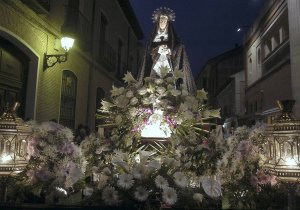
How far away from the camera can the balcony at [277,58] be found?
13.3 m

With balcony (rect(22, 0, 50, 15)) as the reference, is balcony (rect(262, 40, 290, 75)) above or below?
above

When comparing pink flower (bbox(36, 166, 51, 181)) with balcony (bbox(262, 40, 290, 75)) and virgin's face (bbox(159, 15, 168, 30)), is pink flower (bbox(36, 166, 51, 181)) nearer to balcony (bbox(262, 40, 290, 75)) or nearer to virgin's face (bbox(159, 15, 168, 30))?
virgin's face (bbox(159, 15, 168, 30))

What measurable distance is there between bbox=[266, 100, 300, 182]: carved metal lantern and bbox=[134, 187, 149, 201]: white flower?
0.87 m

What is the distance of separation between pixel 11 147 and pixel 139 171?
95 cm

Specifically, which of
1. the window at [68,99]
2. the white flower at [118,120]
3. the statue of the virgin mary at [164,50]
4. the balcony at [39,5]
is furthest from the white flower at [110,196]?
the window at [68,99]

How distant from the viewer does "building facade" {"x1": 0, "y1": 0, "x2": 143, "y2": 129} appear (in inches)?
274

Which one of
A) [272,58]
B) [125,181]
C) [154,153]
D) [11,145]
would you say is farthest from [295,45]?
[11,145]

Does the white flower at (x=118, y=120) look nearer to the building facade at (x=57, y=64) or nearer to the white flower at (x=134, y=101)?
the white flower at (x=134, y=101)

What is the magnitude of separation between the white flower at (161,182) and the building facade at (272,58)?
27.6ft

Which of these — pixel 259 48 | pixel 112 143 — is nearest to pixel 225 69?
pixel 259 48

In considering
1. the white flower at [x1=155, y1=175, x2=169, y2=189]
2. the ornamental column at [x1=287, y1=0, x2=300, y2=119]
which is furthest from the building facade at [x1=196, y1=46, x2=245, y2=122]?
the white flower at [x1=155, y1=175, x2=169, y2=189]

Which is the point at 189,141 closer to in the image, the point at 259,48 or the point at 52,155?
the point at 52,155

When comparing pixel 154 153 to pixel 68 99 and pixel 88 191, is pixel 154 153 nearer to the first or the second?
pixel 88 191

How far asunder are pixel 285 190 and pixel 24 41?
6269 mm
